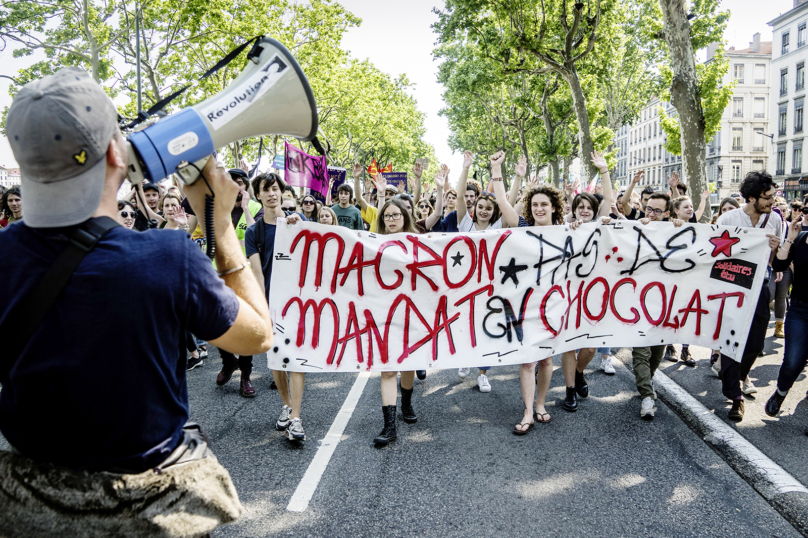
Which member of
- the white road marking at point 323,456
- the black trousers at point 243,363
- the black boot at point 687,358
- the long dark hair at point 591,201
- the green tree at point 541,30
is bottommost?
the black boot at point 687,358

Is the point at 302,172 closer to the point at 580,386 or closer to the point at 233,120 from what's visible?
the point at 580,386

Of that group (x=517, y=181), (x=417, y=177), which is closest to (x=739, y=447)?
(x=517, y=181)

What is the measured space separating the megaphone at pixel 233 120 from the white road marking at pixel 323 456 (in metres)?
2.30

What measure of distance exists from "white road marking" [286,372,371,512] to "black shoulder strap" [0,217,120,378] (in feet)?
7.48

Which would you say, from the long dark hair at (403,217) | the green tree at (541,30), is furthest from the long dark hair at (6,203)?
the green tree at (541,30)

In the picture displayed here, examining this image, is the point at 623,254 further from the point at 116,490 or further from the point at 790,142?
the point at 790,142

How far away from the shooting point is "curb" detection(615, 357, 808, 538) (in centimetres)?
301

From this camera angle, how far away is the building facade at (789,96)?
148ft

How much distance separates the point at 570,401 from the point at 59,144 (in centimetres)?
439

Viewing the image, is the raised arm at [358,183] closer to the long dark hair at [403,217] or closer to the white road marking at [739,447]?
the long dark hair at [403,217]

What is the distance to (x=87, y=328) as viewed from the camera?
117 cm

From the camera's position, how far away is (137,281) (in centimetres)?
118

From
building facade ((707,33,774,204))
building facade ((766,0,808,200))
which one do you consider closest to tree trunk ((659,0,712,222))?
building facade ((766,0,808,200))

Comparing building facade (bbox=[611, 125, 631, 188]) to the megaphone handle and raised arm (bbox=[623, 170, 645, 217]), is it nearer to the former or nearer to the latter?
raised arm (bbox=[623, 170, 645, 217])
